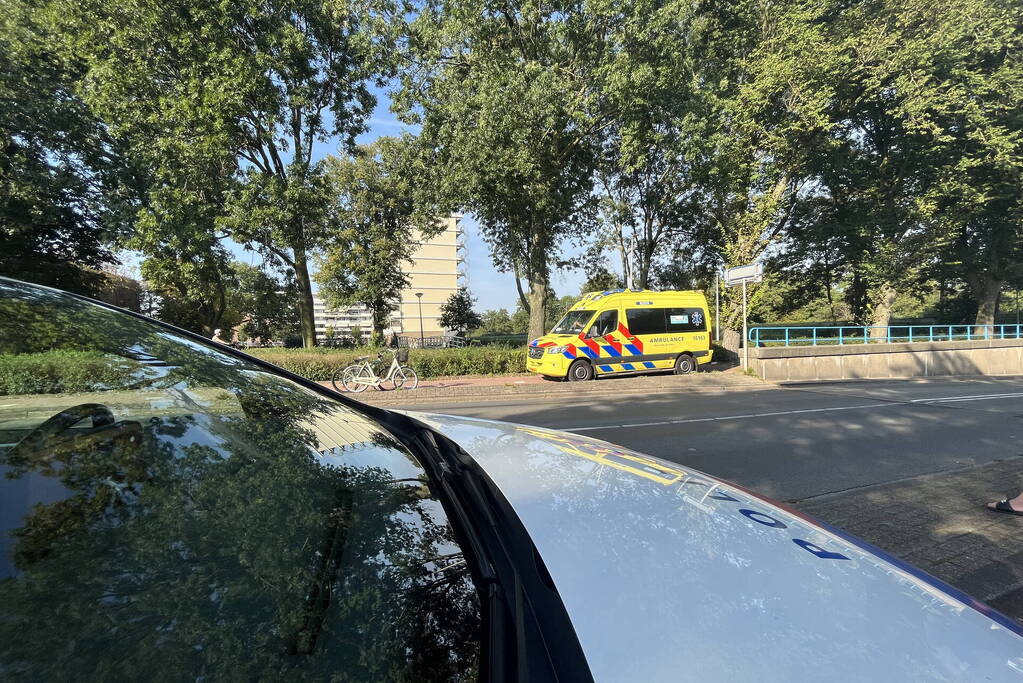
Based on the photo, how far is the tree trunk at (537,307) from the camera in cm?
1817

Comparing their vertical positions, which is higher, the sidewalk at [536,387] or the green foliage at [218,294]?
the green foliage at [218,294]

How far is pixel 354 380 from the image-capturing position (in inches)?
464

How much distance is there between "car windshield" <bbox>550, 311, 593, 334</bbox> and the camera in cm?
1415

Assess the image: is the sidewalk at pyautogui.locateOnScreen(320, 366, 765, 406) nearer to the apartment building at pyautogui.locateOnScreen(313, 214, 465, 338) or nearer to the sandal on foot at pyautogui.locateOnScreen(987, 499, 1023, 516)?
the sandal on foot at pyautogui.locateOnScreen(987, 499, 1023, 516)

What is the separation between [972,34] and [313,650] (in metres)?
22.9

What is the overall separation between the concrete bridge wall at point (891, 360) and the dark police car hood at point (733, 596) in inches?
667

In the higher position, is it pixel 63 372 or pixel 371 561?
pixel 63 372

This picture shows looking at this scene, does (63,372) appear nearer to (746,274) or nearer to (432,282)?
(746,274)

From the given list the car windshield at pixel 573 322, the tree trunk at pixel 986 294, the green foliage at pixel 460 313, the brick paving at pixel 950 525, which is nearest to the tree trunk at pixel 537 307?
the car windshield at pixel 573 322

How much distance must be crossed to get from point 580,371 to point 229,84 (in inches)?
502

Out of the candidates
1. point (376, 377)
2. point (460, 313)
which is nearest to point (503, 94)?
point (376, 377)

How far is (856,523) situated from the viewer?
335cm

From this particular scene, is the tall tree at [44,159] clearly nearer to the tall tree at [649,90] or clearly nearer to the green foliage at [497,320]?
the tall tree at [649,90]

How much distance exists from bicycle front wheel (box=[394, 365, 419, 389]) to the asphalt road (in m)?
1.74
